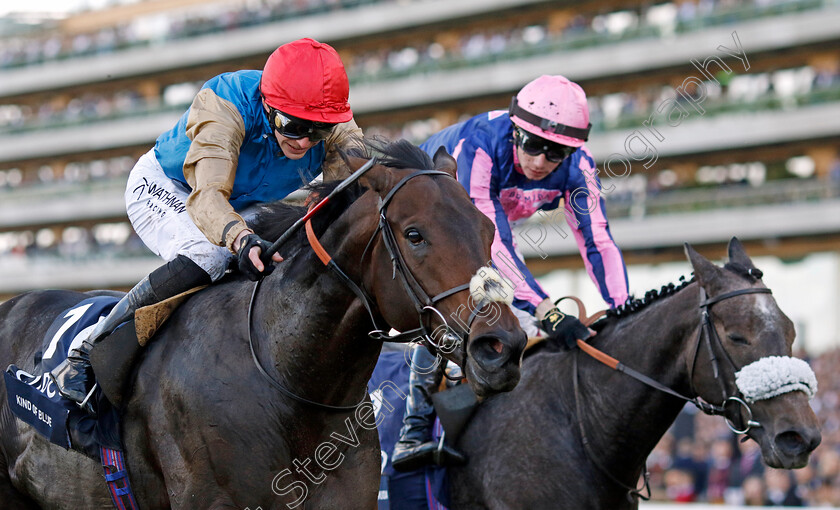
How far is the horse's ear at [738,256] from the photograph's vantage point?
4.13 m

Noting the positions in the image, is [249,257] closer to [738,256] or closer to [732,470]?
[738,256]

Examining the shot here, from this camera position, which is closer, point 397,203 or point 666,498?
point 397,203

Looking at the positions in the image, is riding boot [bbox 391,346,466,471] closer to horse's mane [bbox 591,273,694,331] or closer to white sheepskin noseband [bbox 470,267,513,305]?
horse's mane [bbox 591,273,694,331]

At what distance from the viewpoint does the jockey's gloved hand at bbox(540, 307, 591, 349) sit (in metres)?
4.42

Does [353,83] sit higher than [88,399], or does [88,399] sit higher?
[88,399]

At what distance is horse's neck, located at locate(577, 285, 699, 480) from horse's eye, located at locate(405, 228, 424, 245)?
1.69m

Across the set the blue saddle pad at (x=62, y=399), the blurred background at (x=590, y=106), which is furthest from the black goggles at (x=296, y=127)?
the blurred background at (x=590, y=106)

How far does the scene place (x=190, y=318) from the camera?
11.4 feet

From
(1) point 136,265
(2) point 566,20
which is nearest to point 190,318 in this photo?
(2) point 566,20

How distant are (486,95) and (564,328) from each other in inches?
915

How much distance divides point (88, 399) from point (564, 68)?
75.7 feet

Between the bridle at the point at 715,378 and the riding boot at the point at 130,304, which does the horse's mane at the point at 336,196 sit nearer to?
the riding boot at the point at 130,304

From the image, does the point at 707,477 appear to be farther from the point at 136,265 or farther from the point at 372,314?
the point at 136,265

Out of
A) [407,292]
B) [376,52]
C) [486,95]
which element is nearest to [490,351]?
[407,292]
